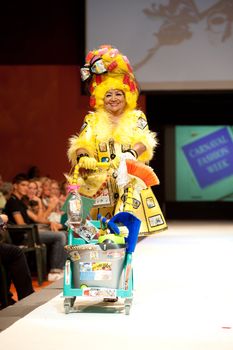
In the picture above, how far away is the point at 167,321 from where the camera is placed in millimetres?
2828

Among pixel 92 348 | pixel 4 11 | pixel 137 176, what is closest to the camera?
pixel 92 348

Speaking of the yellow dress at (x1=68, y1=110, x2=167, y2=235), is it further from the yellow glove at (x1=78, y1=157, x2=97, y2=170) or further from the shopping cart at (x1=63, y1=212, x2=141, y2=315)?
the shopping cart at (x1=63, y1=212, x2=141, y2=315)

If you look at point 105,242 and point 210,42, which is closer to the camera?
point 105,242

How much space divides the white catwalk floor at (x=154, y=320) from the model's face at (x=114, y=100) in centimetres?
90

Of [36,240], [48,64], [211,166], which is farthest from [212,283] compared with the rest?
[211,166]

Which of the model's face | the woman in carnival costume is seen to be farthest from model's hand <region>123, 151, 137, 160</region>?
the model's face

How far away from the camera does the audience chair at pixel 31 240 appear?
5.25 metres

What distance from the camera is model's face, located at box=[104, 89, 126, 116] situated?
350 cm

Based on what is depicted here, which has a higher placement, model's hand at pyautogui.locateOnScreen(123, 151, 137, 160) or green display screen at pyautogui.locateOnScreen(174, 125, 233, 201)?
green display screen at pyautogui.locateOnScreen(174, 125, 233, 201)

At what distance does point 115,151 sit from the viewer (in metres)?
3.46

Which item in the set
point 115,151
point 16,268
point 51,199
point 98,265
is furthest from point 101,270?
point 51,199

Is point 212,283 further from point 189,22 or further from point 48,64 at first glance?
point 48,64

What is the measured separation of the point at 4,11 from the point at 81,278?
23.9ft

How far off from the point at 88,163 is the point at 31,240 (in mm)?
2218
